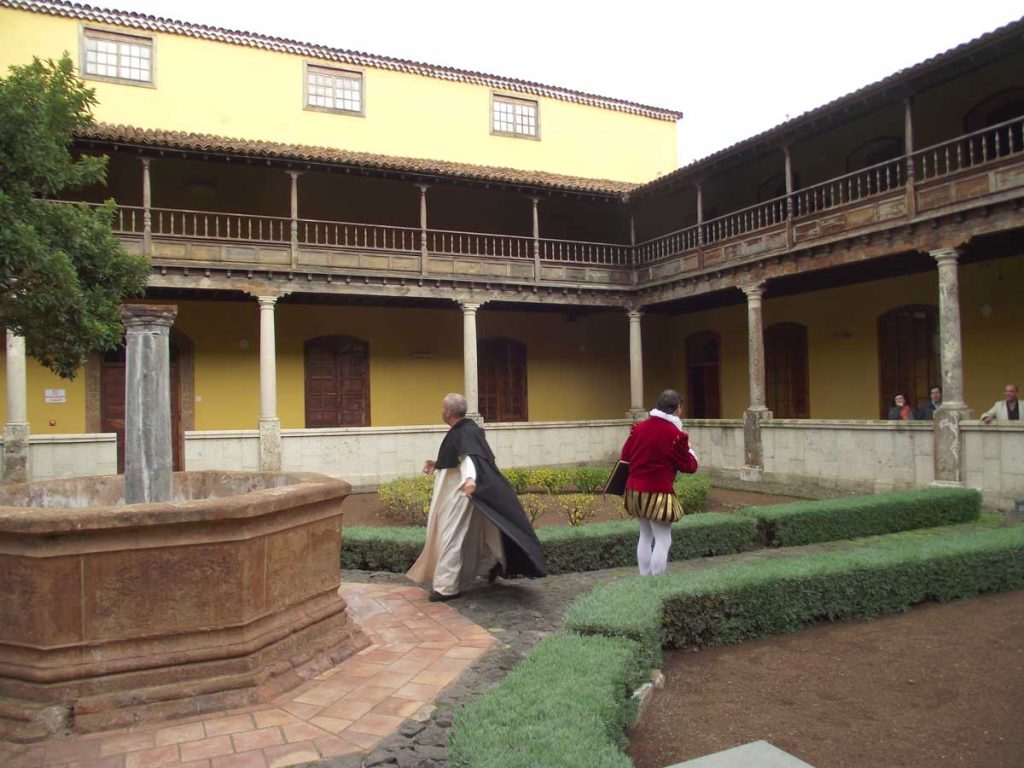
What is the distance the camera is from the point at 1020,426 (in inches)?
410

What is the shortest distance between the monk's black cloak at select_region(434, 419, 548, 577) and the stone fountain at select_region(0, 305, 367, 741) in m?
1.48

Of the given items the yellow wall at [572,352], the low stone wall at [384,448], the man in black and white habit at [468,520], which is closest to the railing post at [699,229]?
the yellow wall at [572,352]

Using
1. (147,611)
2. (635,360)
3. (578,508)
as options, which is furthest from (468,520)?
(635,360)

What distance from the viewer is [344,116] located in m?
19.2

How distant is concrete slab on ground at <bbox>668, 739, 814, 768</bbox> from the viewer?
2.22m

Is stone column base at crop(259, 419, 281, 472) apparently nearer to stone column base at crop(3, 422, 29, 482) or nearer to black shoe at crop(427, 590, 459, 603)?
stone column base at crop(3, 422, 29, 482)

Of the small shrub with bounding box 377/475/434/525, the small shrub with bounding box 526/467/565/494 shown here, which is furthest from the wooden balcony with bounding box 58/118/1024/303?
the small shrub with bounding box 377/475/434/525

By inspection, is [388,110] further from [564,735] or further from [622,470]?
[564,735]

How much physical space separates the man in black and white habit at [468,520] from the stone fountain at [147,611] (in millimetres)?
1482

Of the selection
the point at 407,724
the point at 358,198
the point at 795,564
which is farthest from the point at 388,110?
the point at 407,724

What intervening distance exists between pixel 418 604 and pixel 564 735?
294 centimetres

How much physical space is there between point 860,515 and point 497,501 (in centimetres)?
564

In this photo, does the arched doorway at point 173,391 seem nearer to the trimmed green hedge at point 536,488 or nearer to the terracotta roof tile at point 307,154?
the terracotta roof tile at point 307,154

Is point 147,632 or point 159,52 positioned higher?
point 159,52
